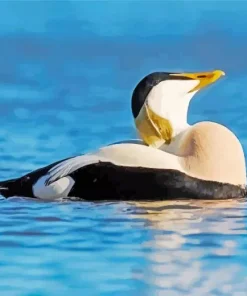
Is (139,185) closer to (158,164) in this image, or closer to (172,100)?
(158,164)

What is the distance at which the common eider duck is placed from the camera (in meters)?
8.07

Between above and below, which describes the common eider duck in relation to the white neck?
below

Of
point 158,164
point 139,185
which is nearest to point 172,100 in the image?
point 158,164

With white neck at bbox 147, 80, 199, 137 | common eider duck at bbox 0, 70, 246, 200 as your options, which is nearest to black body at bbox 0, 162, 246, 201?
common eider duck at bbox 0, 70, 246, 200

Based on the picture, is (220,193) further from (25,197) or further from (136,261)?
(136,261)

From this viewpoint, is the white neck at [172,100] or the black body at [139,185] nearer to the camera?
the black body at [139,185]

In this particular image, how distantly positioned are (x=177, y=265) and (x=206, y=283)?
0.35 meters

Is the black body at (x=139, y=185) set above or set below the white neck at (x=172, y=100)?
below

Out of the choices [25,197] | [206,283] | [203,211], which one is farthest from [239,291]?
[25,197]

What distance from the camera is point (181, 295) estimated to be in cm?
575

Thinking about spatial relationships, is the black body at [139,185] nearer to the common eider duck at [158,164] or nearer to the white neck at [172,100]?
the common eider duck at [158,164]

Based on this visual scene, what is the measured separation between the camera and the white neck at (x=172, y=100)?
8398mm

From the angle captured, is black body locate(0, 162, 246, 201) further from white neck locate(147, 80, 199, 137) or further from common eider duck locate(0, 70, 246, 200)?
white neck locate(147, 80, 199, 137)

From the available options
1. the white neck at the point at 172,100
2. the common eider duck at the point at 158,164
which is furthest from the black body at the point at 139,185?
the white neck at the point at 172,100
